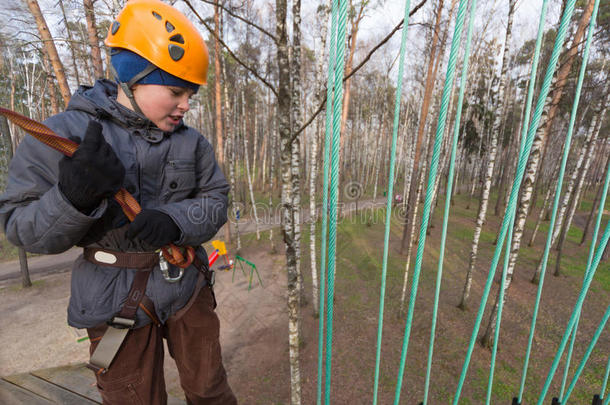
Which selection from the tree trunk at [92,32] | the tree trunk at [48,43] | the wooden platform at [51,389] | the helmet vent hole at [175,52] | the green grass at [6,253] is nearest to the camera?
the helmet vent hole at [175,52]

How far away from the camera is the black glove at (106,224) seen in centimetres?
126

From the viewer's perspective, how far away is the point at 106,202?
114 centimetres

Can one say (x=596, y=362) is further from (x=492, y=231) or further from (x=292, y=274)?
(x=492, y=231)

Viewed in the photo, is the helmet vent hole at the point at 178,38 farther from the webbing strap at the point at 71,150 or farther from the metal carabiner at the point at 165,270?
the metal carabiner at the point at 165,270

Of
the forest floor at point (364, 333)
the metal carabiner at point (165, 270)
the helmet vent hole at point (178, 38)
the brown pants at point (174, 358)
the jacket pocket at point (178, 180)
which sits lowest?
the forest floor at point (364, 333)

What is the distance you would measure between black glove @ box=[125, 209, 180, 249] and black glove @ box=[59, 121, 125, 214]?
20 centimetres

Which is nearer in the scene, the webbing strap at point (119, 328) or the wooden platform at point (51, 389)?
the webbing strap at point (119, 328)

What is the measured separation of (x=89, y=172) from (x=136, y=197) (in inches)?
15.2

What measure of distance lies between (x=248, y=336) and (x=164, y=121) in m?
5.82

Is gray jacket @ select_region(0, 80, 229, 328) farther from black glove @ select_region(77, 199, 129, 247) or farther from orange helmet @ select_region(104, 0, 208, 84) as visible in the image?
orange helmet @ select_region(104, 0, 208, 84)

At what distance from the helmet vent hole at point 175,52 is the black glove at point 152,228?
825 mm

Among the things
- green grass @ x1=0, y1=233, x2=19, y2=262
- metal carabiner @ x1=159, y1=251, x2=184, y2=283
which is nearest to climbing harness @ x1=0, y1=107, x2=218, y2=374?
metal carabiner @ x1=159, y1=251, x2=184, y2=283

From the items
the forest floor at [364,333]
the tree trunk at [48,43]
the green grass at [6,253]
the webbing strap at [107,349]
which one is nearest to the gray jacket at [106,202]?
the webbing strap at [107,349]

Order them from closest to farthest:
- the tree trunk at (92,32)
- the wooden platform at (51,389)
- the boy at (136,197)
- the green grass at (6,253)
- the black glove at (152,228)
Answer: the boy at (136,197) → the black glove at (152,228) → the wooden platform at (51,389) → the tree trunk at (92,32) → the green grass at (6,253)
